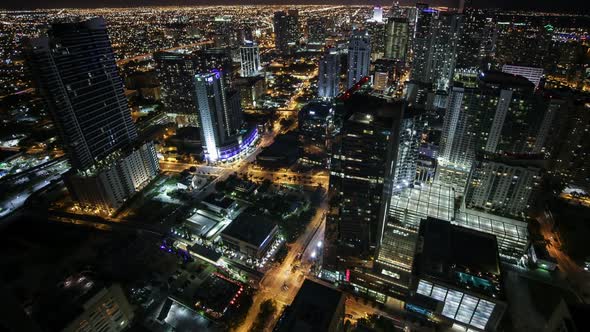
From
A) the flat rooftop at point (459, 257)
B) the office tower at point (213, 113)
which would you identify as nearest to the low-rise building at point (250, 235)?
the flat rooftop at point (459, 257)

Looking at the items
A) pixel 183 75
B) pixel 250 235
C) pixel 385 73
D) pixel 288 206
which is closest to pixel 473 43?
pixel 385 73

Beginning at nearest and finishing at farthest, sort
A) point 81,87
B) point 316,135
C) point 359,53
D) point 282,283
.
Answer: point 282,283, point 81,87, point 316,135, point 359,53

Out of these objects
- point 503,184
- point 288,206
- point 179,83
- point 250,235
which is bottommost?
point 288,206

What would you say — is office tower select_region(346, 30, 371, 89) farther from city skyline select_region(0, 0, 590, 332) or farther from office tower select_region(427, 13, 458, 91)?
office tower select_region(427, 13, 458, 91)

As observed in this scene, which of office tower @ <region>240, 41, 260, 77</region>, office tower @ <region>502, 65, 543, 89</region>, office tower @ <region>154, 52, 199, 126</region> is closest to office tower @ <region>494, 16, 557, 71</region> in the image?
office tower @ <region>502, 65, 543, 89</region>

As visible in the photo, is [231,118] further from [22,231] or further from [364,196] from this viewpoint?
[364,196]

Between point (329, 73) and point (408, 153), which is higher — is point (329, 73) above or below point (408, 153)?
above

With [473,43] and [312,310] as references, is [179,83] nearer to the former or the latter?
[312,310]
